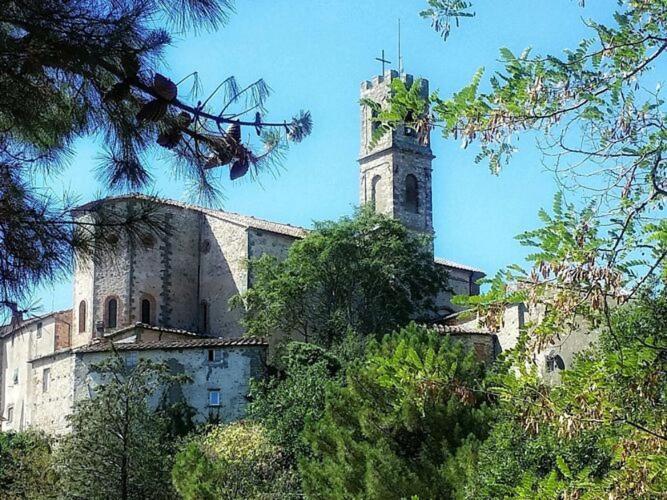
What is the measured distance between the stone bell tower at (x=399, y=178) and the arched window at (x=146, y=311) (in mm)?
11949

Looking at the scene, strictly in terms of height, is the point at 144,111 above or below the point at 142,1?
below

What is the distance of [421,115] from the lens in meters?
8.24

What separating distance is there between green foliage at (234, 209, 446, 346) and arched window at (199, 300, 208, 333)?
3318 millimetres

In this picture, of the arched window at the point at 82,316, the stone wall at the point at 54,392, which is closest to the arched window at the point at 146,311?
the arched window at the point at 82,316

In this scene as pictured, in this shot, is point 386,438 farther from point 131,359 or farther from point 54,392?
point 54,392

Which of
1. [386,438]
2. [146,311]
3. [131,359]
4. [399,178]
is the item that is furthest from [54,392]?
[399,178]

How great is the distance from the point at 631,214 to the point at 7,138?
161 inches

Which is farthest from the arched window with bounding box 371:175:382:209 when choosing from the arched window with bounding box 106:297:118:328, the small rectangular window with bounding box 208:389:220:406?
the small rectangular window with bounding box 208:389:220:406

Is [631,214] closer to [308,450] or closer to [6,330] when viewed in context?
[6,330]

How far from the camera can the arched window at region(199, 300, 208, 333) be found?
44031 mm

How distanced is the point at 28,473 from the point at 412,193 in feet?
88.2

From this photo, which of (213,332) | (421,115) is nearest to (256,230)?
(213,332)

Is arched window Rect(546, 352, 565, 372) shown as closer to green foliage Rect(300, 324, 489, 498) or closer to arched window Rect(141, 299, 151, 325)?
green foliage Rect(300, 324, 489, 498)

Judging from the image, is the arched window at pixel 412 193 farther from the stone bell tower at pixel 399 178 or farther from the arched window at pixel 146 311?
the arched window at pixel 146 311
